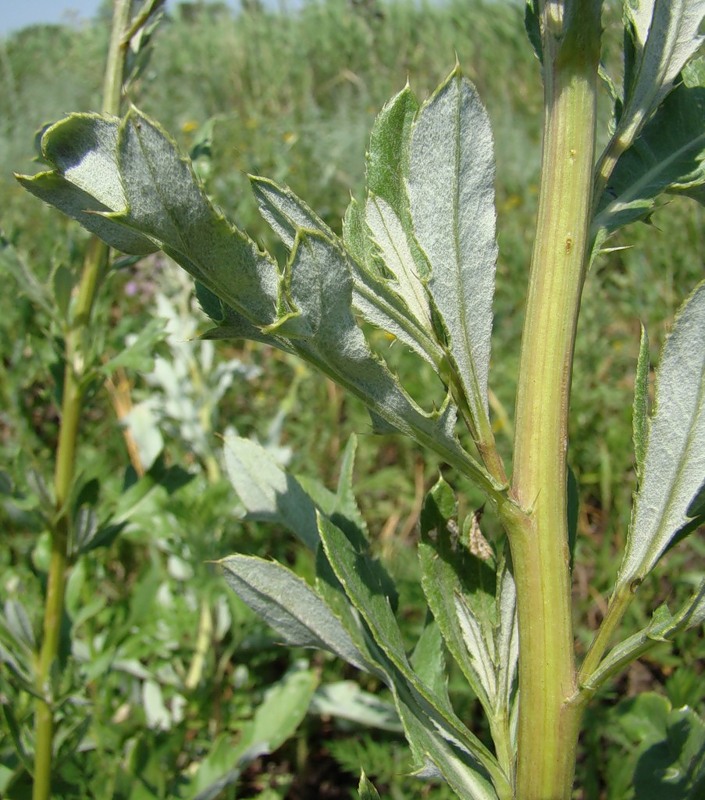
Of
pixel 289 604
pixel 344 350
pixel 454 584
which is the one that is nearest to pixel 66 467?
pixel 289 604

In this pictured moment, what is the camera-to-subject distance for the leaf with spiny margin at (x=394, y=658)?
0.79 meters

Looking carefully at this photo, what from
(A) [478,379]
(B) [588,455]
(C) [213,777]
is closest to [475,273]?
(A) [478,379]

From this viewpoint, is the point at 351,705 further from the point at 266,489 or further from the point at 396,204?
the point at 396,204

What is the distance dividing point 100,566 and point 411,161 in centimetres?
209

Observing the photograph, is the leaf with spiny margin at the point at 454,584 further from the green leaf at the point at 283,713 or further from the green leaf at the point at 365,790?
the green leaf at the point at 283,713

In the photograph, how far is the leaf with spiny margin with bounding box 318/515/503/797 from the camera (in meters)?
0.79

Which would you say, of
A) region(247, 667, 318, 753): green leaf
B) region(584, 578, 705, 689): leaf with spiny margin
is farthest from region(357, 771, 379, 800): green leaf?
region(247, 667, 318, 753): green leaf

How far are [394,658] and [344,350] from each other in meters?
0.31

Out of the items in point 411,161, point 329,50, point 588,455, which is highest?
point 329,50

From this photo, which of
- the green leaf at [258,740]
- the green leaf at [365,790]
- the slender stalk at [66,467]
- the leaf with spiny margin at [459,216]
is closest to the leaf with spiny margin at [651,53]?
the leaf with spiny margin at [459,216]

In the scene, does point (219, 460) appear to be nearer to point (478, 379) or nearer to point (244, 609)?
point (244, 609)

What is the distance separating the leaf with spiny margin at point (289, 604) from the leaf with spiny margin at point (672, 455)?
0.31 m

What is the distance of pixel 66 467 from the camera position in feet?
5.17

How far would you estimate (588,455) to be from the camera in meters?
3.05
